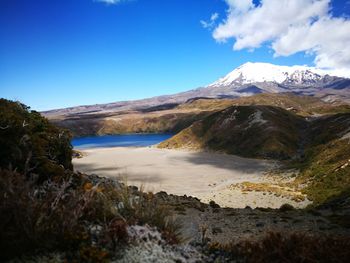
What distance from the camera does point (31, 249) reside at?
613 cm

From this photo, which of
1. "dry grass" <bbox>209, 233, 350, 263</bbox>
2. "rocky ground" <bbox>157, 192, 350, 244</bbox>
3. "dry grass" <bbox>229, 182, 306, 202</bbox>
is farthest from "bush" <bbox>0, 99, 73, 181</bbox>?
"dry grass" <bbox>229, 182, 306, 202</bbox>

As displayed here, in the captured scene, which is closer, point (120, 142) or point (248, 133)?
point (248, 133)

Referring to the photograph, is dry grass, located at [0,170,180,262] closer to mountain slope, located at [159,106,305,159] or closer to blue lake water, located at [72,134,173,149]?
mountain slope, located at [159,106,305,159]

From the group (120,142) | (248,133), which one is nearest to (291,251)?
(248,133)

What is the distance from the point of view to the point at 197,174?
57625 mm

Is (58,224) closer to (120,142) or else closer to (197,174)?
(197,174)

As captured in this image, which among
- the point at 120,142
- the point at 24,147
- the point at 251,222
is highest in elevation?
the point at 24,147

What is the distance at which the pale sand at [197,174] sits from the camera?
36.8 meters

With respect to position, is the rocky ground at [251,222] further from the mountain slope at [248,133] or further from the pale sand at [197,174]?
the mountain slope at [248,133]

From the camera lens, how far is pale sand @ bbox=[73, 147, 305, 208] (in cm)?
3683

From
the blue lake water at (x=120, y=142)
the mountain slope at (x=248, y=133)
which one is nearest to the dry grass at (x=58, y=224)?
the mountain slope at (x=248, y=133)

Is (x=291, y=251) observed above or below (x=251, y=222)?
above

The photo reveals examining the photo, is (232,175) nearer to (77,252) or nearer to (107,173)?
(107,173)

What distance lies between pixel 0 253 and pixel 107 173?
54617 millimetres
